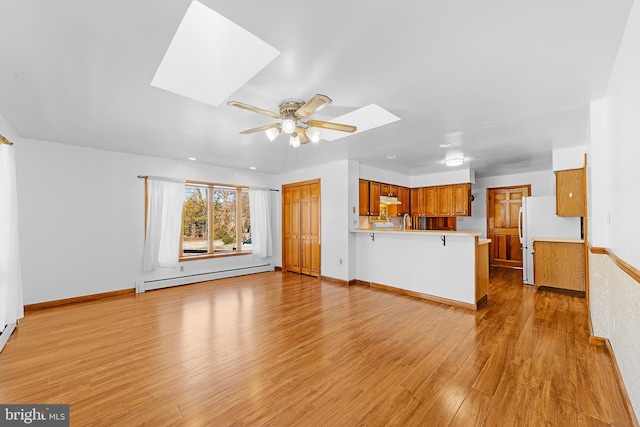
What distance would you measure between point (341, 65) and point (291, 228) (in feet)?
15.8

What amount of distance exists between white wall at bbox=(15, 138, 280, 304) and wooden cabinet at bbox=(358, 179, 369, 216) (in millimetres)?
3772

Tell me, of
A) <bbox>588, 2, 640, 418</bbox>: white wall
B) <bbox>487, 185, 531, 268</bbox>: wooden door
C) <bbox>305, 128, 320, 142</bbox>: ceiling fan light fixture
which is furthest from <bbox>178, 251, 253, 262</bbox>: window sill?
<bbox>487, 185, 531, 268</bbox>: wooden door

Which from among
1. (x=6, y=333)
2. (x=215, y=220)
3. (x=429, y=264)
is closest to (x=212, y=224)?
(x=215, y=220)

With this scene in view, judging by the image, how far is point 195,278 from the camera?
532 cm

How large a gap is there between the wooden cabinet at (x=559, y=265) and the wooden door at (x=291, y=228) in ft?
15.3

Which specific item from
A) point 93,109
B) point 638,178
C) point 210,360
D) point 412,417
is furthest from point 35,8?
point 638,178

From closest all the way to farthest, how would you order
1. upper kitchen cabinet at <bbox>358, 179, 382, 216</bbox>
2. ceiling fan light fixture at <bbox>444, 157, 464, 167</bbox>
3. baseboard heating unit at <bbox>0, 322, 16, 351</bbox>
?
baseboard heating unit at <bbox>0, 322, 16, 351</bbox>, ceiling fan light fixture at <bbox>444, 157, 464, 167</bbox>, upper kitchen cabinet at <bbox>358, 179, 382, 216</bbox>

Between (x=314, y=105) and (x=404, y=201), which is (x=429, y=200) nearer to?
(x=404, y=201)

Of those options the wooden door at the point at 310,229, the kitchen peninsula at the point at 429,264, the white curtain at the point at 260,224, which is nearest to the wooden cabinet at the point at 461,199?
the kitchen peninsula at the point at 429,264

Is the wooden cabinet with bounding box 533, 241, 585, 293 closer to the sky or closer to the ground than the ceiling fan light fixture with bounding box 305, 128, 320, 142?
closer to the ground

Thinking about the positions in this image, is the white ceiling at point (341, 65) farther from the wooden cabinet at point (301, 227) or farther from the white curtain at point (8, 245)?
the wooden cabinet at point (301, 227)

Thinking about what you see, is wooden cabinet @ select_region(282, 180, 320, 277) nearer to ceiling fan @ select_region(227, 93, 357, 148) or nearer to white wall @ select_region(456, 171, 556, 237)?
ceiling fan @ select_region(227, 93, 357, 148)

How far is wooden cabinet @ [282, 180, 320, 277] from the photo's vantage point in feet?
19.1

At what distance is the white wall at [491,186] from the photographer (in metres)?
6.20
